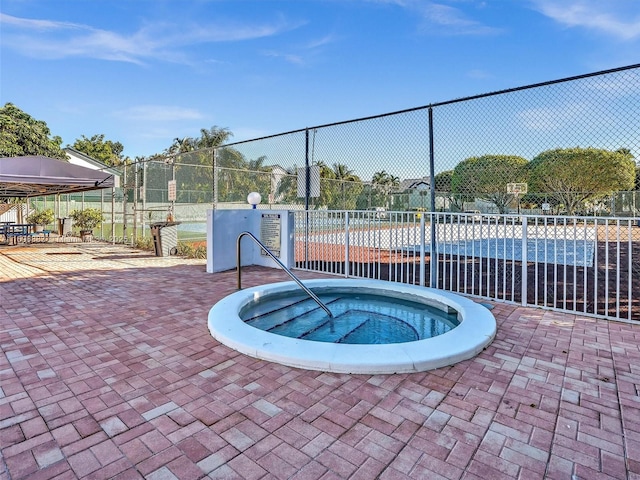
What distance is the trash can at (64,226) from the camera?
42.7ft

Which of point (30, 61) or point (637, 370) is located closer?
point (637, 370)

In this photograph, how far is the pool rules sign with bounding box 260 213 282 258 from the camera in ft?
22.1

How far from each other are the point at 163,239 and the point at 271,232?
11.0 feet

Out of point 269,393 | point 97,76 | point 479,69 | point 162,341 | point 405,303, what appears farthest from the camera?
point 97,76

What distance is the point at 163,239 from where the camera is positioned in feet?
28.4

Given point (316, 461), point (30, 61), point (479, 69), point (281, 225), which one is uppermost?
point (30, 61)

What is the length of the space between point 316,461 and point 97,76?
49.9ft

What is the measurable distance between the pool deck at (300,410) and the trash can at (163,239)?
17.2 feet

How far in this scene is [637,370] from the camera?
2.51m

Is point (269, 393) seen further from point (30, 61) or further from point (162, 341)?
point (30, 61)

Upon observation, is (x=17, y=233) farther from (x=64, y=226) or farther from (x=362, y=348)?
(x=362, y=348)

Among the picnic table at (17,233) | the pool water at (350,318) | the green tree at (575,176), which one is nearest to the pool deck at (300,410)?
the pool water at (350,318)

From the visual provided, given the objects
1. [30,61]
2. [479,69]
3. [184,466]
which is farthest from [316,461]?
[30,61]

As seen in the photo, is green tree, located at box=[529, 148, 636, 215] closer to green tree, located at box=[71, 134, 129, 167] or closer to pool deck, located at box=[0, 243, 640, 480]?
pool deck, located at box=[0, 243, 640, 480]
